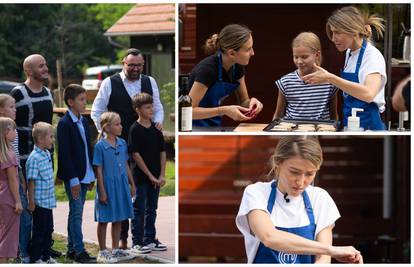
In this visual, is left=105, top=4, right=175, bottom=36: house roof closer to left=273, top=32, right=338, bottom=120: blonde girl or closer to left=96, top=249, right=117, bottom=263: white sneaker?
left=273, top=32, right=338, bottom=120: blonde girl

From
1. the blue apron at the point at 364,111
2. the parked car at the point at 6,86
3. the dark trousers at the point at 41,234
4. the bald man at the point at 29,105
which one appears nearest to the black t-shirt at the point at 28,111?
the bald man at the point at 29,105

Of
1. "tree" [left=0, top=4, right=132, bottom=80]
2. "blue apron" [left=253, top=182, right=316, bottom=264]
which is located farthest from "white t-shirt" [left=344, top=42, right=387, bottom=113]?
"tree" [left=0, top=4, right=132, bottom=80]

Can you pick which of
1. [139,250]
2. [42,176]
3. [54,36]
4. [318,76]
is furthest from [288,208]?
[54,36]

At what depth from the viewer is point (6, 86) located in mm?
6496

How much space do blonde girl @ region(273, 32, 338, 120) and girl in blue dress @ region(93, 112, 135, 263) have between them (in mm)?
1024

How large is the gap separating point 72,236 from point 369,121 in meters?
2.02

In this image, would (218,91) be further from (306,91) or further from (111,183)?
(111,183)

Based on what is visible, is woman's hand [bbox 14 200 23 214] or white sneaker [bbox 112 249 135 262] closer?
woman's hand [bbox 14 200 23 214]

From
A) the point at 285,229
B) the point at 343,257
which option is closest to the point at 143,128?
the point at 285,229

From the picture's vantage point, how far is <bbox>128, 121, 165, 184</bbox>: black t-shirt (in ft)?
19.8

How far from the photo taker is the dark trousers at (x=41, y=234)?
6016 millimetres

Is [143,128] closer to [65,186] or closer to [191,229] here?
[65,186]

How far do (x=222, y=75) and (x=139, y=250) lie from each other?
1.30 meters

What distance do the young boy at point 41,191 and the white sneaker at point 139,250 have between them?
20.6 inches
